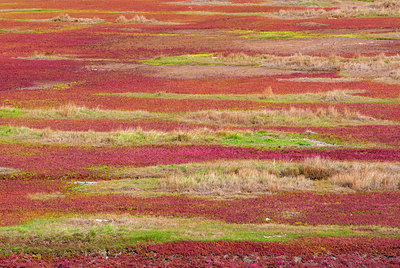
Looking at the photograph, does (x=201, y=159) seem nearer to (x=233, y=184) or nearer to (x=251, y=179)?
(x=251, y=179)

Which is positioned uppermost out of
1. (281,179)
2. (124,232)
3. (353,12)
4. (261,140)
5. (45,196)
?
(353,12)

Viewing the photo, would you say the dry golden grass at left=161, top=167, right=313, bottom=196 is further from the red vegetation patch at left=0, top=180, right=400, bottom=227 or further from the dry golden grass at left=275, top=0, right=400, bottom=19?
the dry golden grass at left=275, top=0, right=400, bottom=19

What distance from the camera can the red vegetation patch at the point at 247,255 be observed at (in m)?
10.5

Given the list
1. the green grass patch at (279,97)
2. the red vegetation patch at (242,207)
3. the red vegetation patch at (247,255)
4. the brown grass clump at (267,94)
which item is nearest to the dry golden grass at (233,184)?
the red vegetation patch at (242,207)

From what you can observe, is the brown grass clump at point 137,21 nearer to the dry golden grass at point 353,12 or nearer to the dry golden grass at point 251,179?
the dry golden grass at point 353,12

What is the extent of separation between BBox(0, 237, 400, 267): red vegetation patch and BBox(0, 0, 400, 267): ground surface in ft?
0.12

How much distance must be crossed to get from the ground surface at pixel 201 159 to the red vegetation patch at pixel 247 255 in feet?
0.12

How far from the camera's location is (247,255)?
35.5ft

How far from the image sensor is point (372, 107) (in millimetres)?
31109

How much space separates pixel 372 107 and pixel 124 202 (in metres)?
21.3

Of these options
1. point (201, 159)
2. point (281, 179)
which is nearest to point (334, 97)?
point (201, 159)

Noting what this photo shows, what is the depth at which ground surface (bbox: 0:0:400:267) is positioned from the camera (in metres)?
11.2

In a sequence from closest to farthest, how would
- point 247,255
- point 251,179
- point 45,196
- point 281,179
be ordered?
1. point 247,255
2. point 45,196
3. point 251,179
4. point 281,179

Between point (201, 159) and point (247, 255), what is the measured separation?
9124 mm
